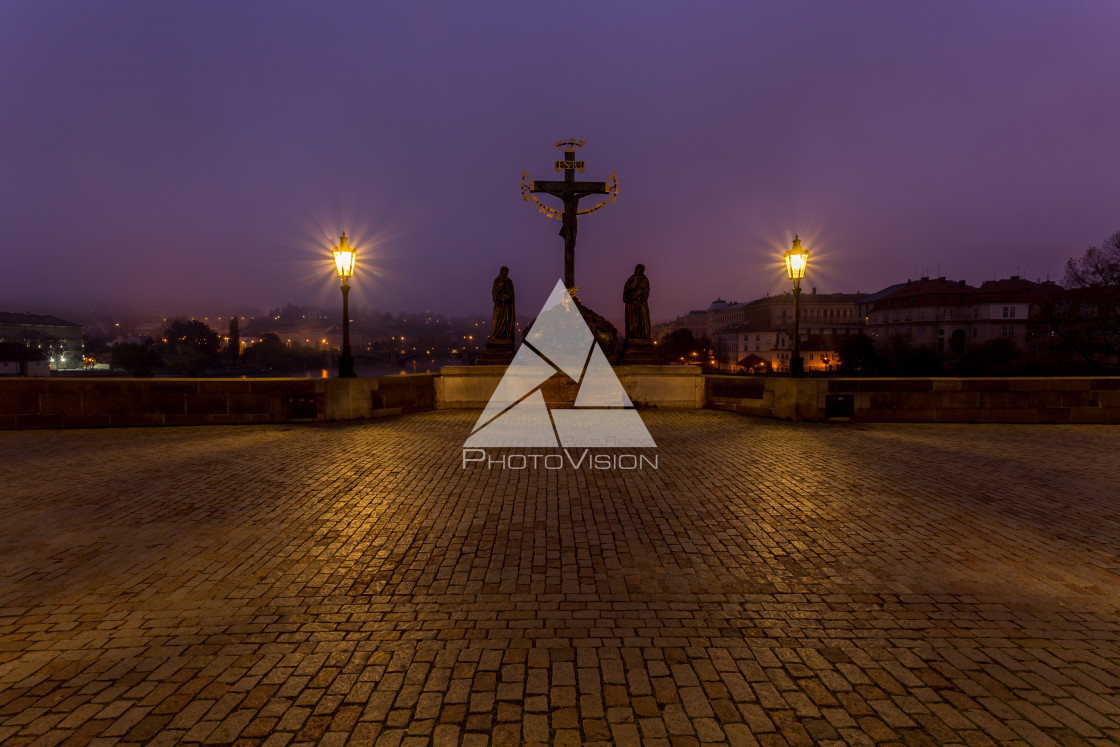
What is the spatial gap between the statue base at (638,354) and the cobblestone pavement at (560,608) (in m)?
8.61

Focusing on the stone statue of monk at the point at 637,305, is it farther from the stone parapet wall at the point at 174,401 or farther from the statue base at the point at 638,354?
the stone parapet wall at the point at 174,401

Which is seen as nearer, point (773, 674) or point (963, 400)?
point (773, 674)

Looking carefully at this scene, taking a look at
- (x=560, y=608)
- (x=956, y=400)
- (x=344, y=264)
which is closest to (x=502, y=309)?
(x=344, y=264)

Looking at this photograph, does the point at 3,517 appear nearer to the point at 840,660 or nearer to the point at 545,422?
the point at 840,660

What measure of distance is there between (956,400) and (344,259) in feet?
48.2

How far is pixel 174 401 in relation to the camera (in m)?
11.8

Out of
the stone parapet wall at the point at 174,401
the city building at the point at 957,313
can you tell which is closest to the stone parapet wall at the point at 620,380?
the stone parapet wall at the point at 174,401

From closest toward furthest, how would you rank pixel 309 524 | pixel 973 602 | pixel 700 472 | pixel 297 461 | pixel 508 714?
pixel 508 714 → pixel 973 602 → pixel 309 524 → pixel 700 472 → pixel 297 461

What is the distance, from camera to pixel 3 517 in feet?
18.3

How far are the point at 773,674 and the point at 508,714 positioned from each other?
1.51 metres

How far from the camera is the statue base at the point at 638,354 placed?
15.8 meters

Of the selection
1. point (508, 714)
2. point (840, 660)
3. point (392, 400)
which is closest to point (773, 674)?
point (840, 660)

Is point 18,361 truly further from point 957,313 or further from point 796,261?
point 957,313

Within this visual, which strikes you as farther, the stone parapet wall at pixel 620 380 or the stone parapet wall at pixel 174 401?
the stone parapet wall at pixel 620 380
